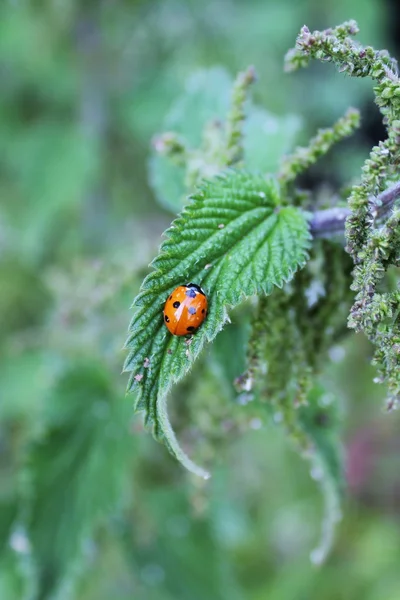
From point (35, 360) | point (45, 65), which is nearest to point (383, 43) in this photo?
point (45, 65)

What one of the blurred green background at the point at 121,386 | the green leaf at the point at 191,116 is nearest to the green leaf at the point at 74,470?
the blurred green background at the point at 121,386

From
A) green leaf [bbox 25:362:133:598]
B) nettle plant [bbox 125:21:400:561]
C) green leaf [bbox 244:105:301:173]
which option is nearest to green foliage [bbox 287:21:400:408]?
nettle plant [bbox 125:21:400:561]

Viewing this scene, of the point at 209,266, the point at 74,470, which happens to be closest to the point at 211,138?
the point at 209,266

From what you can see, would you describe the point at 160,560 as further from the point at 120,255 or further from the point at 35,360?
the point at 120,255

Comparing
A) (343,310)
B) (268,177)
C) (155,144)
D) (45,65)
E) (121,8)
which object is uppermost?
(45,65)

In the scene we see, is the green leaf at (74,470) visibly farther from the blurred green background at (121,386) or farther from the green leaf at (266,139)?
the green leaf at (266,139)

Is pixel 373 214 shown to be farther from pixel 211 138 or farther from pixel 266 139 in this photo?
pixel 266 139
